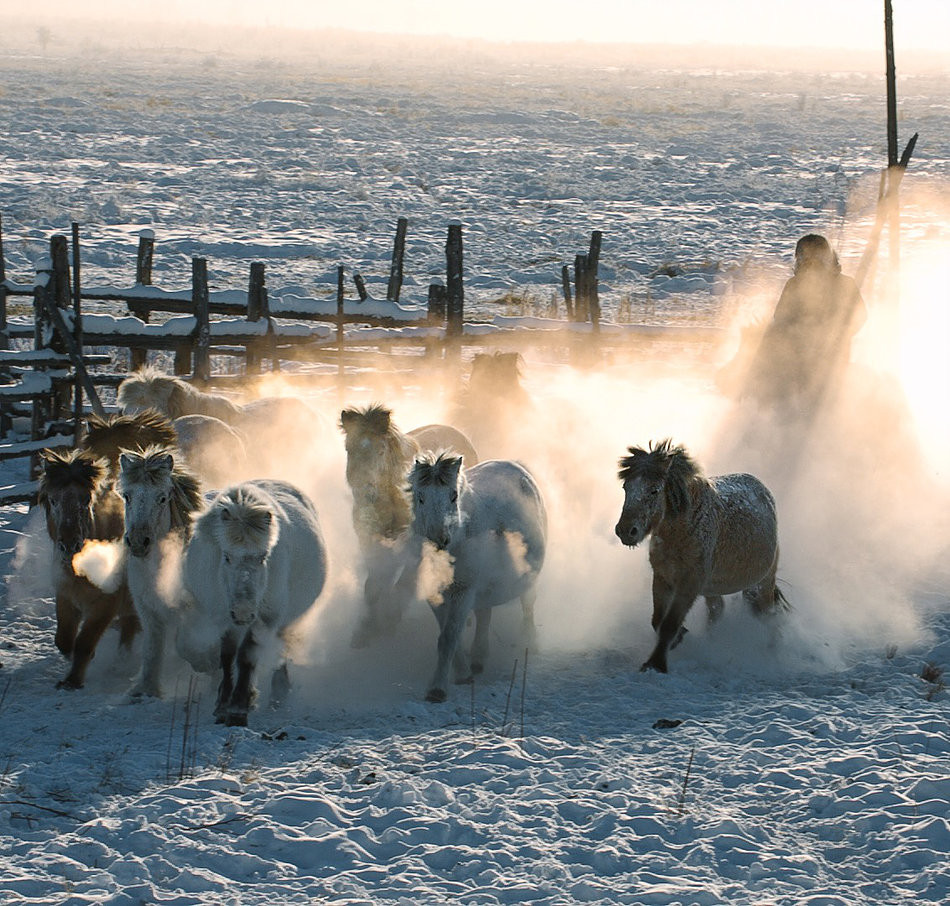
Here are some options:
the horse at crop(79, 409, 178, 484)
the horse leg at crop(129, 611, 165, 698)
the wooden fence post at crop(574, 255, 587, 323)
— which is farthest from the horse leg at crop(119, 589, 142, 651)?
the wooden fence post at crop(574, 255, 587, 323)

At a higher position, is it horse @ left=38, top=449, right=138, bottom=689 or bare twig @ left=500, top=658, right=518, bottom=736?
horse @ left=38, top=449, right=138, bottom=689

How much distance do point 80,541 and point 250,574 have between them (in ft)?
4.02

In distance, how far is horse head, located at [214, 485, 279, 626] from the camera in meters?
6.07

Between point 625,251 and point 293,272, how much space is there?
8.14 meters

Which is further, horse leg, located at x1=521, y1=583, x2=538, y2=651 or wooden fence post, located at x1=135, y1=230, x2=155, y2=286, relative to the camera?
wooden fence post, located at x1=135, y1=230, x2=155, y2=286

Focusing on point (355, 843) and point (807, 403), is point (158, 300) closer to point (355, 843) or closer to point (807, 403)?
point (807, 403)

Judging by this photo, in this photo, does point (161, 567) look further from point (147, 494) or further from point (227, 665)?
point (227, 665)

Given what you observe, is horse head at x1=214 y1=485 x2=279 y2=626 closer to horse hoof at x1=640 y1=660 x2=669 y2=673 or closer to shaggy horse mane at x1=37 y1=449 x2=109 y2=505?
shaggy horse mane at x1=37 y1=449 x2=109 y2=505

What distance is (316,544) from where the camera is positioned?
6.98m

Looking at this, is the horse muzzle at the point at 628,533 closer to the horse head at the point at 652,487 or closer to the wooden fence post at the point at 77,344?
the horse head at the point at 652,487

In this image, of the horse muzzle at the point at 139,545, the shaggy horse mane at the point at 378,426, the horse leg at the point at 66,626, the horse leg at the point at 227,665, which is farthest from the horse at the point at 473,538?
the horse leg at the point at 66,626

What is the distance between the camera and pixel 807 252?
11367 millimetres

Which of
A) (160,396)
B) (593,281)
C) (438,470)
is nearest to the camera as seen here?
(438,470)

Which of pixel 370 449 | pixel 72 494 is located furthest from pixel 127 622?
pixel 370 449
